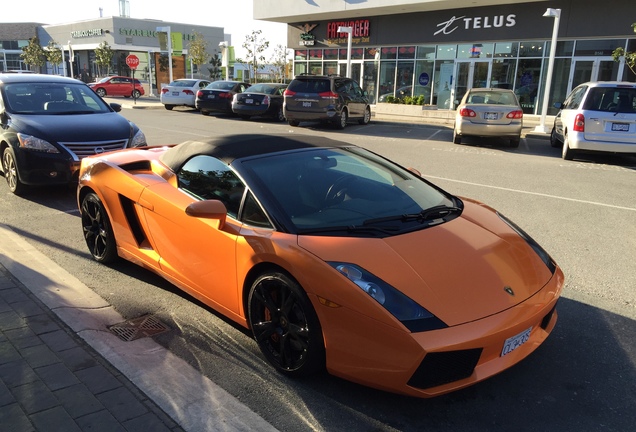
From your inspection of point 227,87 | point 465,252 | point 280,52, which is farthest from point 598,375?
point 280,52

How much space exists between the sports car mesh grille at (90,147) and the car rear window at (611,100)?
384 inches

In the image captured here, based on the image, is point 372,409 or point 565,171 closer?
point 372,409

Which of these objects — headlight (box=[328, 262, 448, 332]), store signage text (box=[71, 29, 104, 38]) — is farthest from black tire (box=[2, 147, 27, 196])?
store signage text (box=[71, 29, 104, 38])

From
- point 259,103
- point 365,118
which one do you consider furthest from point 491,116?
point 259,103

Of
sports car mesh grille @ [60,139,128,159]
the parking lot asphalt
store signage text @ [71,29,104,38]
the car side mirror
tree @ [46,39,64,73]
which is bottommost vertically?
the parking lot asphalt

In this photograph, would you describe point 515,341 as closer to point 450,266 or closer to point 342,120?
point 450,266

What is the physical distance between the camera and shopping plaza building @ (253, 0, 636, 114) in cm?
2150

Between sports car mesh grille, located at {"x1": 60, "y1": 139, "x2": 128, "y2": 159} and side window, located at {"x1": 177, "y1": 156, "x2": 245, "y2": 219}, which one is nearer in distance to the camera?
side window, located at {"x1": 177, "y1": 156, "x2": 245, "y2": 219}

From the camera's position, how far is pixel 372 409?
2814 mm

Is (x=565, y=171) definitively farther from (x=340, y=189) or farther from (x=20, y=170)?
(x=20, y=170)

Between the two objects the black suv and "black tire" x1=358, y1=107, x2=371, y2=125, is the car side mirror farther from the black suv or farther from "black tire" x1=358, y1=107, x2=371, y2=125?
"black tire" x1=358, y1=107, x2=371, y2=125

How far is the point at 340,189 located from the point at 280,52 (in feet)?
153

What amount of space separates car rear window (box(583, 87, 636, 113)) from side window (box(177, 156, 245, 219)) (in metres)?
10.2

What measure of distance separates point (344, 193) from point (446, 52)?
2461 centimetres
